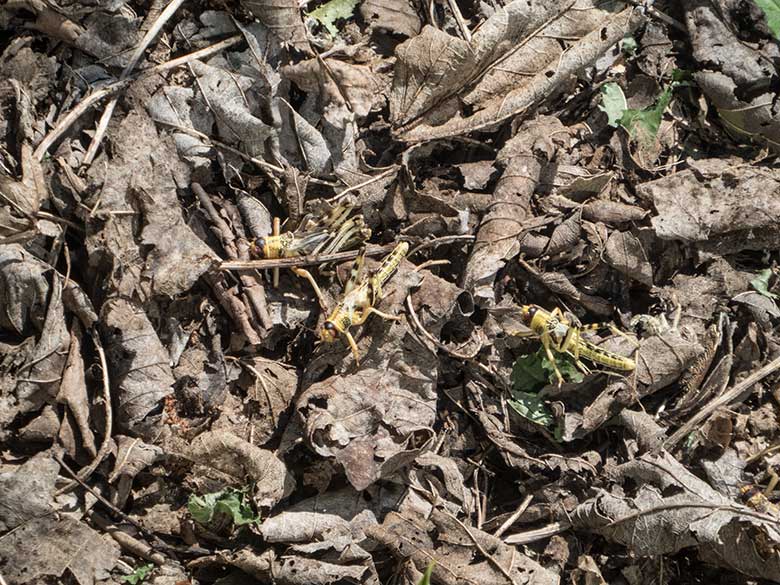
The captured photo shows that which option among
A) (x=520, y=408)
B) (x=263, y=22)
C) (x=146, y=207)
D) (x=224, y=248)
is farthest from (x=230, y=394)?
(x=263, y=22)

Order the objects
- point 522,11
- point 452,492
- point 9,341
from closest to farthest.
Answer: point 9,341 < point 452,492 < point 522,11

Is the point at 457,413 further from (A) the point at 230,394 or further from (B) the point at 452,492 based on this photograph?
(A) the point at 230,394

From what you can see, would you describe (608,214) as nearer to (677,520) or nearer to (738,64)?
(738,64)

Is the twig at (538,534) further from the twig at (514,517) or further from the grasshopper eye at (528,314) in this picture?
the grasshopper eye at (528,314)

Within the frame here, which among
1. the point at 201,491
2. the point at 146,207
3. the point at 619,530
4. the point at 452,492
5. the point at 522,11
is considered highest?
the point at 522,11

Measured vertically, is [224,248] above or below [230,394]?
above

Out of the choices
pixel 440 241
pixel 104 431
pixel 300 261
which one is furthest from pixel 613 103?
pixel 104 431

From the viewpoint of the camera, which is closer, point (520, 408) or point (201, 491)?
point (201, 491)
